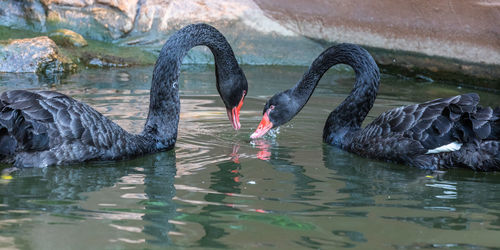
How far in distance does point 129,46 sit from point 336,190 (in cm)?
668

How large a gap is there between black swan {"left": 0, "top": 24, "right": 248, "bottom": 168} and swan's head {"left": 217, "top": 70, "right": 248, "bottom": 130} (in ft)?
1.43

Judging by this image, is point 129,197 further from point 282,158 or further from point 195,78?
point 195,78

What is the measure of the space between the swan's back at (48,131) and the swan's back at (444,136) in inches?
80.3

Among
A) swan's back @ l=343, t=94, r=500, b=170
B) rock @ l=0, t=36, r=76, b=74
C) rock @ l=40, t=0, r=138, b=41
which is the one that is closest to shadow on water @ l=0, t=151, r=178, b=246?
swan's back @ l=343, t=94, r=500, b=170

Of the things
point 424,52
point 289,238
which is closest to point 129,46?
point 424,52

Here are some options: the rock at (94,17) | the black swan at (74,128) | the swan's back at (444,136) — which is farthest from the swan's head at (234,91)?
the rock at (94,17)

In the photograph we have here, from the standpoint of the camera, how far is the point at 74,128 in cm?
425

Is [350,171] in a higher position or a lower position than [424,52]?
lower

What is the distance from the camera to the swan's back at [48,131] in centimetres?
406

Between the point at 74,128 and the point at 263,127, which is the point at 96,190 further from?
the point at 263,127

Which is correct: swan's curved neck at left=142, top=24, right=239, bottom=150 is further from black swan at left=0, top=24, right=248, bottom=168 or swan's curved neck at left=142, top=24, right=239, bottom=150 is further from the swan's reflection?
the swan's reflection

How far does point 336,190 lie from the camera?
393 cm

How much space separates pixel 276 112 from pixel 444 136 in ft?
4.95

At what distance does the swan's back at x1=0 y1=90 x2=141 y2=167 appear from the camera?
13.3ft
